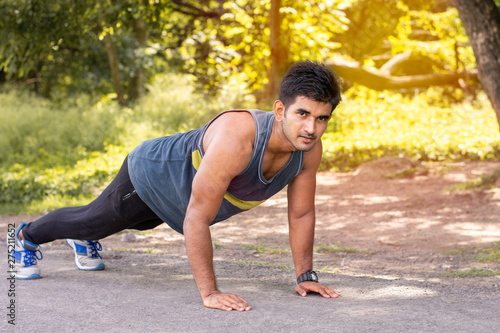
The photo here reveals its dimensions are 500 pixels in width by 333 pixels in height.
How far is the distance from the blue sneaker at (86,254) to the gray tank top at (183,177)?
3.22 feet

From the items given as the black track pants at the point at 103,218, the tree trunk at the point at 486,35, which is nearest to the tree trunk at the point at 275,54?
the tree trunk at the point at 486,35

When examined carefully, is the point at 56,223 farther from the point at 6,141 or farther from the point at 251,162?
the point at 6,141

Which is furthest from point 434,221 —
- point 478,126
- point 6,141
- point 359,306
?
point 6,141

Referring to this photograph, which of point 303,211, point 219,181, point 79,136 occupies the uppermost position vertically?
point 79,136

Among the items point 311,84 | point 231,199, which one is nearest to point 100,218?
point 231,199

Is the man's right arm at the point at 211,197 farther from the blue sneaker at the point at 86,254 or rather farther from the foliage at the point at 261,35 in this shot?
the foliage at the point at 261,35

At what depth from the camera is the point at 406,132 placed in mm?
11781

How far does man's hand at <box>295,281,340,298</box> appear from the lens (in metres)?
3.45

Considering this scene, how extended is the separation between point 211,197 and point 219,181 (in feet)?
0.31

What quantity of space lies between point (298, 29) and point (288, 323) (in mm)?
11001

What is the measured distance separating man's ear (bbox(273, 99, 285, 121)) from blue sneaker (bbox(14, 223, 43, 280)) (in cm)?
193

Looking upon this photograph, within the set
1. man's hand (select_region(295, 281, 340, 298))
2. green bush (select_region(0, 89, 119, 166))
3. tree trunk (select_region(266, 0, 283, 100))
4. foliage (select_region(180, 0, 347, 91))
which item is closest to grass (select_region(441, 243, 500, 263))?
man's hand (select_region(295, 281, 340, 298))

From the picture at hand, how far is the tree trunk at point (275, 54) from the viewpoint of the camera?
1295cm

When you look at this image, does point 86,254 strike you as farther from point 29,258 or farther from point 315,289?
point 315,289
